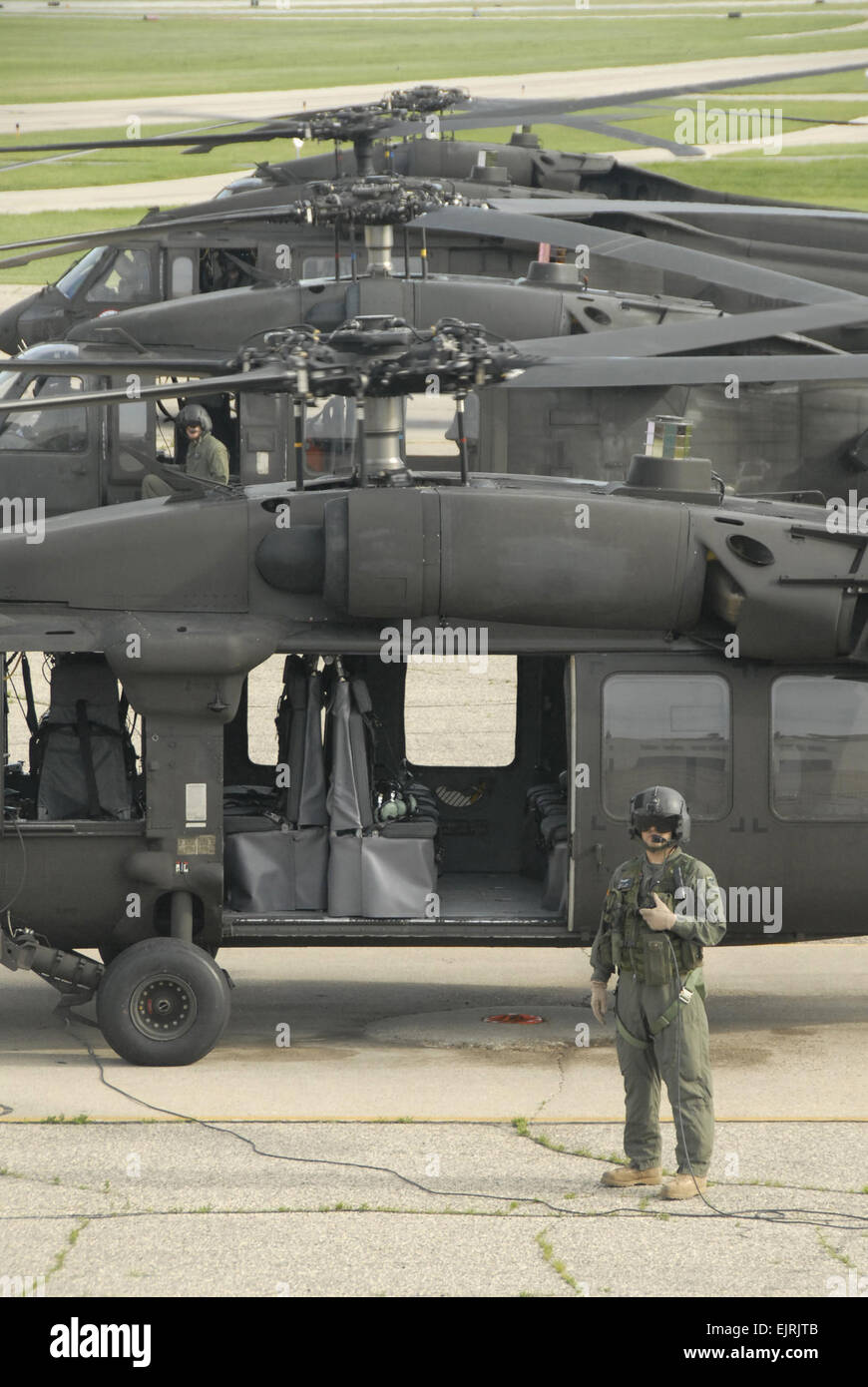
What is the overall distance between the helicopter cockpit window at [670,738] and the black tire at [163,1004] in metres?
2.27

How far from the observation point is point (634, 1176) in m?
7.66

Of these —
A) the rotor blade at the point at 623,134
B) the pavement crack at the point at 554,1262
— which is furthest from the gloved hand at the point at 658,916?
the rotor blade at the point at 623,134

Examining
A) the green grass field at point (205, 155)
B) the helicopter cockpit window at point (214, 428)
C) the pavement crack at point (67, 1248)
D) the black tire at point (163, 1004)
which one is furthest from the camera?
the green grass field at point (205, 155)

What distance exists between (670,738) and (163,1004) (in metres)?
2.95

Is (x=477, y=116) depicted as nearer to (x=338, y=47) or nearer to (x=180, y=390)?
(x=180, y=390)

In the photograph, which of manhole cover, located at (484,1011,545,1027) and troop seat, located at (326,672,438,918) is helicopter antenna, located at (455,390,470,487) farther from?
manhole cover, located at (484,1011,545,1027)

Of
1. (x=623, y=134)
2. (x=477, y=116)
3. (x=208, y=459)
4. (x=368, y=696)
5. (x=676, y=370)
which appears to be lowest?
(x=368, y=696)

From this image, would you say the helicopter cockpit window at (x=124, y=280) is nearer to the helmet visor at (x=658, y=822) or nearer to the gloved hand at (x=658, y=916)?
the helmet visor at (x=658, y=822)

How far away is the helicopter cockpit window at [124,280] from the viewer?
19.0 meters

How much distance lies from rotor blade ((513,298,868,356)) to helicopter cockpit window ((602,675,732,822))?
5.76 feet

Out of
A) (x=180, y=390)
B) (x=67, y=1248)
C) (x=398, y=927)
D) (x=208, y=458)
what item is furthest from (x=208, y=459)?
(x=67, y=1248)

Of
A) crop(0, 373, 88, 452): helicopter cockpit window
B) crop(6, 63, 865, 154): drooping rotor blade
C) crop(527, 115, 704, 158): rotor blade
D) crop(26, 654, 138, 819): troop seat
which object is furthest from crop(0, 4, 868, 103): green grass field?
crop(26, 654, 138, 819): troop seat

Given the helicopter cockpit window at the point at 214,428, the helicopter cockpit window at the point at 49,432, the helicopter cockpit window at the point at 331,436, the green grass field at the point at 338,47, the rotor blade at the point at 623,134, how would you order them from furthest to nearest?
the green grass field at the point at 338,47 → the rotor blade at the point at 623,134 → the helicopter cockpit window at the point at 214,428 → the helicopter cockpit window at the point at 49,432 → the helicopter cockpit window at the point at 331,436

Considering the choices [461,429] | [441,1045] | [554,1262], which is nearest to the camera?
A: [554,1262]
